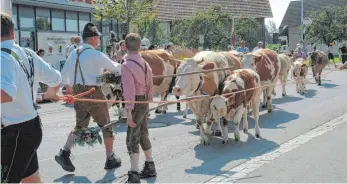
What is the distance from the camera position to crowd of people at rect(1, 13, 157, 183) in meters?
4.07

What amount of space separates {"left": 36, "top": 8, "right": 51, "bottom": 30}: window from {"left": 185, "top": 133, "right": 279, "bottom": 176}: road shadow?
1702cm

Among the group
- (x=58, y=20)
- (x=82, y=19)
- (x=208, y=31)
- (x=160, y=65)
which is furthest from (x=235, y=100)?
(x=208, y=31)

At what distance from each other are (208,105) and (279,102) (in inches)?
274

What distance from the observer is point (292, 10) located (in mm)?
77000

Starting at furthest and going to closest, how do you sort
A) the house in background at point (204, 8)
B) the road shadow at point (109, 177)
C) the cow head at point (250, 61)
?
the house in background at point (204, 8)
the cow head at point (250, 61)
the road shadow at point (109, 177)

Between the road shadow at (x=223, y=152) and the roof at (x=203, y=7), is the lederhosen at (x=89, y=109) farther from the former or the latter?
the roof at (x=203, y=7)

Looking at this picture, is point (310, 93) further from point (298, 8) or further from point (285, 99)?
point (298, 8)

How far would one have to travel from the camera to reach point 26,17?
22.8 metres

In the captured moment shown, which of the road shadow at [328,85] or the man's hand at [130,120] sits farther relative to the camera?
the road shadow at [328,85]

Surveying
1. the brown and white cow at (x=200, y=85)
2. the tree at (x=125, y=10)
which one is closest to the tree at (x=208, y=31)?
the tree at (x=125, y=10)

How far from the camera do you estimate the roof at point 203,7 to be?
47.8m

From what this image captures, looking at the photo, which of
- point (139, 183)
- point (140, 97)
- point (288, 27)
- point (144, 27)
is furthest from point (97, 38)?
point (288, 27)

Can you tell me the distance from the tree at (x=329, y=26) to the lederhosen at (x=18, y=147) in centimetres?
5265

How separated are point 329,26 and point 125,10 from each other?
118ft
